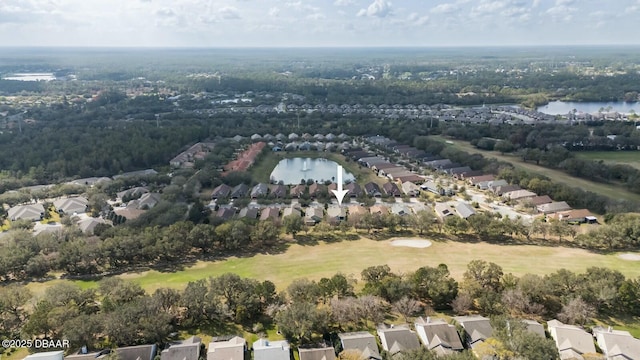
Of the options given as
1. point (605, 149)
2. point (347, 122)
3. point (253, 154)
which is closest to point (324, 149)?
point (253, 154)

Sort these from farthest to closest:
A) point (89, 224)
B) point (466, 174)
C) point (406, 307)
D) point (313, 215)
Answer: point (466, 174) < point (313, 215) < point (89, 224) < point (406, 307)

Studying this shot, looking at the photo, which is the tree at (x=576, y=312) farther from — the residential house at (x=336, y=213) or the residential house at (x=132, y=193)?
the residential house at (x=132, y=193)

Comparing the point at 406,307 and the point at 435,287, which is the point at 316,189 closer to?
the point at 435,287

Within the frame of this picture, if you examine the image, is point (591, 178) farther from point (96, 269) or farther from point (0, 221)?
point (0, 221)

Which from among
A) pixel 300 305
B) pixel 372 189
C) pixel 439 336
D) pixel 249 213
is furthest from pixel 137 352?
pixel 372 189

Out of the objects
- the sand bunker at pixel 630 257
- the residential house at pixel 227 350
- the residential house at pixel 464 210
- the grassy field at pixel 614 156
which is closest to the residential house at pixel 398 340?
the residential house at pixel 227 350
